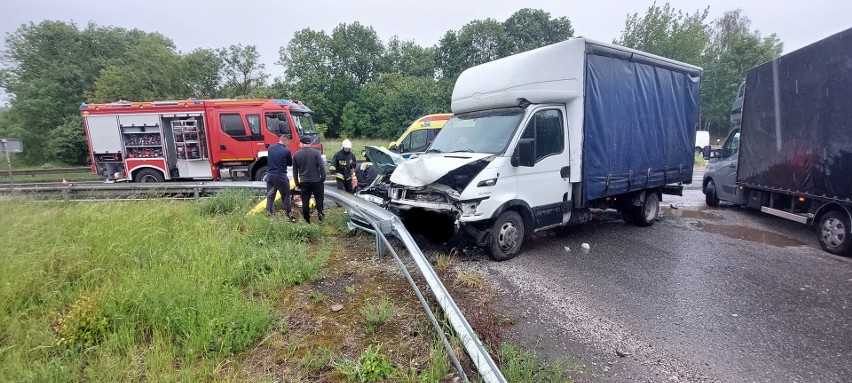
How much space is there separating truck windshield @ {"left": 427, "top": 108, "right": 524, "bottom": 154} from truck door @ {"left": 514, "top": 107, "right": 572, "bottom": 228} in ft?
0.81

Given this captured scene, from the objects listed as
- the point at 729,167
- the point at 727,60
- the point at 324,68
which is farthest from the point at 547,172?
the point at 727,60

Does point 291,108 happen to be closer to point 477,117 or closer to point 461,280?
point 477,117

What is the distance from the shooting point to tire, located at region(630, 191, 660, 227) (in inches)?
260

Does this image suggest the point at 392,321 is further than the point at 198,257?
No

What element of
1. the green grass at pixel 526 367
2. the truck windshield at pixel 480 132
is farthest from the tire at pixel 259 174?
the green grass at pixel 526 367

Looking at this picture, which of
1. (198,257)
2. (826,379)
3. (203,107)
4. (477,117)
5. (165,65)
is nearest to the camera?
(826,379)

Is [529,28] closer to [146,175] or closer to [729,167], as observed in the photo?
[729,167]

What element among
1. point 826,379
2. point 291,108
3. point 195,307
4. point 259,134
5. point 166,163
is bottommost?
point 826,379

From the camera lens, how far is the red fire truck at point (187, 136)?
1044 cm

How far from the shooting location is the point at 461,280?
407cm

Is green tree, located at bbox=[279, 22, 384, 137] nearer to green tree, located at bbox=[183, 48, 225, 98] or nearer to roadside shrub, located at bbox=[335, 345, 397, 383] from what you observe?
green tree, located at bbox=[183, 48, 225, 98]

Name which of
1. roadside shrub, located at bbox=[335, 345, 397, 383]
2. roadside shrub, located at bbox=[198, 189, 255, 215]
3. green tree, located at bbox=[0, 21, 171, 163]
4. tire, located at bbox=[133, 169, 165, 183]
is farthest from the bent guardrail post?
green tree, located at bbox=[0, 21, 171, 163]

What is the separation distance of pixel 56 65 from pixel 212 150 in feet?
93.2

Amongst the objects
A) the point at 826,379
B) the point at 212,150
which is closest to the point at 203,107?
the point at 212,150
